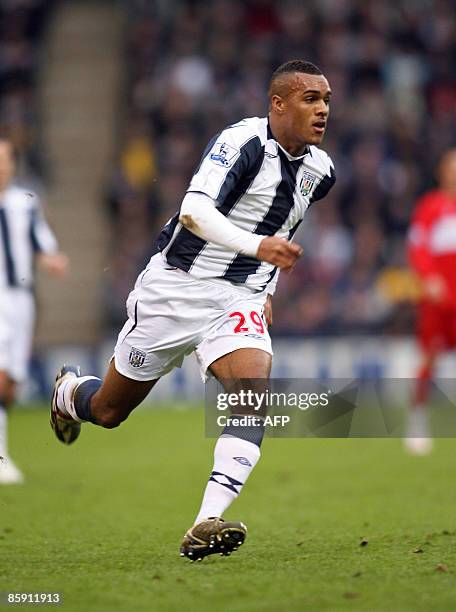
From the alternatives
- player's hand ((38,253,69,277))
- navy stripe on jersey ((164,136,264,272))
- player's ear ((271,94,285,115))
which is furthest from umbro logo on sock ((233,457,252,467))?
player's hand ((38,253,69,277))

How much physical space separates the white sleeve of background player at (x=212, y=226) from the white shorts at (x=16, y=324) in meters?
4.39

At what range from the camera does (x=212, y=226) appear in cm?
563

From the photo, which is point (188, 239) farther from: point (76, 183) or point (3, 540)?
point (76, 183)

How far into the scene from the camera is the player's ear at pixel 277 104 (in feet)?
19.9

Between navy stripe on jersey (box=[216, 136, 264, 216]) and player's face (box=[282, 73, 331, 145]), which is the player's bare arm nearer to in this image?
navy stripe on jersey (box=[216, 136, 264, 216])

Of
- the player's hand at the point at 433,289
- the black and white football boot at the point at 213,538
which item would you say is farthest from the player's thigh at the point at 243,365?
the player's hand at the point at 433,289

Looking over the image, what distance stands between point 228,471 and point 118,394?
1019 mm

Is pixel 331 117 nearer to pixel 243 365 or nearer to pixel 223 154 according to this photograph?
pixel 223 154

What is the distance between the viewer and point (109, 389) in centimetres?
645

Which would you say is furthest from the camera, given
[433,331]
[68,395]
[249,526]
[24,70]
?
[24,70]

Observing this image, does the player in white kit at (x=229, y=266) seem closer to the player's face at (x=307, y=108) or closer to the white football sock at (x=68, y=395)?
the player's face at (x=307, y=108)

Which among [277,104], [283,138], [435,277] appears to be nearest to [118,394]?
[283,138]

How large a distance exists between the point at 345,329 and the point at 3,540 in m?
10.6

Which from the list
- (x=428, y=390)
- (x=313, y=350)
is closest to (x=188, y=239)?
(x=428, y=390)
